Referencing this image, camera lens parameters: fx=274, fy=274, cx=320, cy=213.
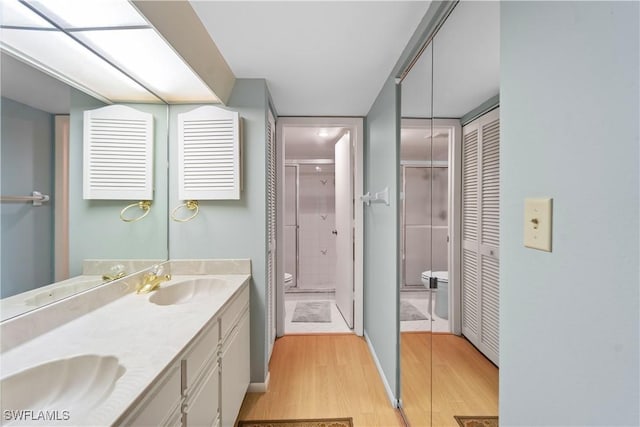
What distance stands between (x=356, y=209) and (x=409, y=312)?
1409mm

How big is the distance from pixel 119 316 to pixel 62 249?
38 cm

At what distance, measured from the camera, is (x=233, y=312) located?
1609 mm

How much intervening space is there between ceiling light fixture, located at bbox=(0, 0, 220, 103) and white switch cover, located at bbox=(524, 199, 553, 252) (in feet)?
4.94

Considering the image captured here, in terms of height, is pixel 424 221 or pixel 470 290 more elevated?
pixel 424 221

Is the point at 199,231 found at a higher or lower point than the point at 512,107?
lower

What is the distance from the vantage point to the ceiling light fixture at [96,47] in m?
1.00

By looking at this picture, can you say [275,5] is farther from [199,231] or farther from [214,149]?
[199,231]

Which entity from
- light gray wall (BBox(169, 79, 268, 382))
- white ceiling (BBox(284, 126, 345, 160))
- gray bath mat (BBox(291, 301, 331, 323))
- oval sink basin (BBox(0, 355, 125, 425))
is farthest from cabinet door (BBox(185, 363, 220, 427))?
white ceiling (BBox(284, 126, 345, 160))

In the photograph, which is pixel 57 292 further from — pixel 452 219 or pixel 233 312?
pixel 452 219

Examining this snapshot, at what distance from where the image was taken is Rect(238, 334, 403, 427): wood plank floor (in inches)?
69.6

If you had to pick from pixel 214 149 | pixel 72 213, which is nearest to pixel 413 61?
pixel 214 149

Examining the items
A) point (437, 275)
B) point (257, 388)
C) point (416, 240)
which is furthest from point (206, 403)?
point (416, 240)

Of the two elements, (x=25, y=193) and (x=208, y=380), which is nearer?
(x=25, y=193)

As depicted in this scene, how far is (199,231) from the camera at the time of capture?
1.98 meters
